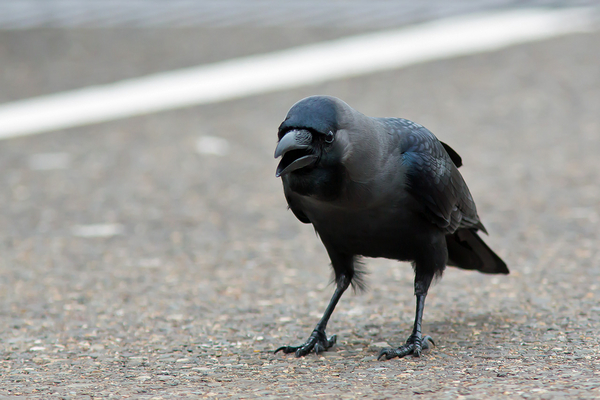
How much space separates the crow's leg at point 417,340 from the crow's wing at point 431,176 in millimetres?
284

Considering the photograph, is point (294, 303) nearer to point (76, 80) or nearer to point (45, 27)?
point (76, 80)

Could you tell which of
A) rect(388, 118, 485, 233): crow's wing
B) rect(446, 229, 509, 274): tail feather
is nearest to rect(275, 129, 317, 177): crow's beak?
rect(388, 118, 485, 233): crow's wing

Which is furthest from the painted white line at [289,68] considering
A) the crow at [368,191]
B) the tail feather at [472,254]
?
the crow at [368,191]

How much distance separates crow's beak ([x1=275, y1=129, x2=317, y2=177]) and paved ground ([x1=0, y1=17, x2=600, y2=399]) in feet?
3.13

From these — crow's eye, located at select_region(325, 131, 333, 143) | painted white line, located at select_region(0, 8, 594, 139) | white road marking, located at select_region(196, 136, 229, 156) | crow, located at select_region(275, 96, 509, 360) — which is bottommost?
crow, located at select_region(275, 96, 509, 360)

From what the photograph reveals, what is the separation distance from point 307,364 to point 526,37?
1012 cm

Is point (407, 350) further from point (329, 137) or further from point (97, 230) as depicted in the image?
point (97, 230)

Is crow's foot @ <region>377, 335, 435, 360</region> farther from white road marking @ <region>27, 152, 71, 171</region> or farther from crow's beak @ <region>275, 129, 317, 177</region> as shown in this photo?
white road marking @ <region>27, 152, 71, 171</region>

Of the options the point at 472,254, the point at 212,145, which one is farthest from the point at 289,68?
the point at 472,254

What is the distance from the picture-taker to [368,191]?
3.62 meters

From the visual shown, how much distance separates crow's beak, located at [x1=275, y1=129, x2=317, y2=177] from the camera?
3.35 meters

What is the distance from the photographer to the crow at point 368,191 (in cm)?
347

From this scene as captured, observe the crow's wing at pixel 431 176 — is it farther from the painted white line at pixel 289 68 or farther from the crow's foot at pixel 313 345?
the painted white line at pixel 289 68

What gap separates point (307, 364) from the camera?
3.94m
